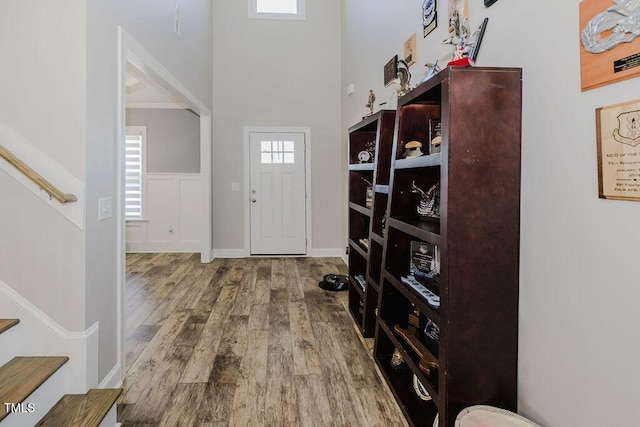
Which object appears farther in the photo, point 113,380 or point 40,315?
point 113,380

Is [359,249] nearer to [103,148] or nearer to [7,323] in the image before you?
[103,148]

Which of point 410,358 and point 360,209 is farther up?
point 360,209

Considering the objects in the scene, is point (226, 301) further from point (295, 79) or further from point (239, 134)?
point (295, 79)

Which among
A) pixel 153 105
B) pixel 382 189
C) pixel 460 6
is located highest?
pixel 153 105

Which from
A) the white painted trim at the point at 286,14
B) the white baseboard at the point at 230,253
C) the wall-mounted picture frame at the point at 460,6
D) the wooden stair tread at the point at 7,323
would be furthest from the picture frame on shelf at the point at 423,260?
the white painted trim at the point at 286,14

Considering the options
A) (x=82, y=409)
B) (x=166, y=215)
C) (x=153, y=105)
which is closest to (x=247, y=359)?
(x=82, y=409)

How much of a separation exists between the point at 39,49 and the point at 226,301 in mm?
2447

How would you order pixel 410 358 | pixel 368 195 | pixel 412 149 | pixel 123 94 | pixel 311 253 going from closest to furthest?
pixel 410 358
pixel 412 149
pixel 123 94
pixel 368 195
pixel 311 253

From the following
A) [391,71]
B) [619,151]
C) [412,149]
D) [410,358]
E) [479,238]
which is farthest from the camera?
[391,71]

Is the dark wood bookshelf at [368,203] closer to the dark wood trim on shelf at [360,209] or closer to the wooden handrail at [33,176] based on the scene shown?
the dark wood trim on shelf at [360,209]

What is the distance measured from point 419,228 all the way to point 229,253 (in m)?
4.32

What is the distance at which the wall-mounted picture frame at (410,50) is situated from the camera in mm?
2623

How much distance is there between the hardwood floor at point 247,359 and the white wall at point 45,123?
0.67 metres

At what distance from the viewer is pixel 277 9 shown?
18.2ft
